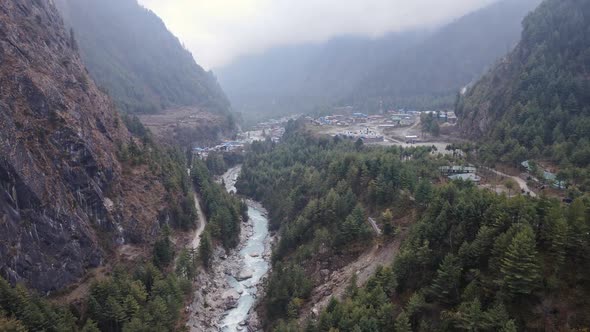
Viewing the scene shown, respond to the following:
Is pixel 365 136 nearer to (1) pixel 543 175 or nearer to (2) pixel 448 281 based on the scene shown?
(1) pixel 543 175

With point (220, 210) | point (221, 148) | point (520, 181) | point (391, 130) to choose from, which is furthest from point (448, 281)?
point (221, 148)

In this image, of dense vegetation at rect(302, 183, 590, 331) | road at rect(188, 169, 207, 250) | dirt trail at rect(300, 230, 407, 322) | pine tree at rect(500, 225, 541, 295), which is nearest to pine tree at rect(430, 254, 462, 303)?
dense vegetation at rect(302, 183, 590, 331)

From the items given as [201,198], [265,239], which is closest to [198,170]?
[201,198]

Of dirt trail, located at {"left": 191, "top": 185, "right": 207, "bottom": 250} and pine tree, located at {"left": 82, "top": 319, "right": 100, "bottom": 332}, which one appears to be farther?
dirt trail, located at {"left": 191, "top": 185, "right": 207, "bottom": 250}

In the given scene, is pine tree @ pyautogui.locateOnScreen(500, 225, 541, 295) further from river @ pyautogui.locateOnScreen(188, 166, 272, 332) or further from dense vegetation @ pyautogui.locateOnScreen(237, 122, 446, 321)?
river @ pyautogui.locateOnScreen(188, 166, 272, 332)

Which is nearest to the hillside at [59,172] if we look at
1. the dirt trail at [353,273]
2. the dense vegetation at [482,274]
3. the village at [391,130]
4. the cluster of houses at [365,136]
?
the dirt trail at [353,273]

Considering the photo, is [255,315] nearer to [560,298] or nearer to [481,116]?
[560,298]

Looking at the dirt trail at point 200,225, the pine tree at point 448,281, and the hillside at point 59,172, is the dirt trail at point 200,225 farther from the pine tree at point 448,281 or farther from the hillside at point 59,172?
the pine tree at point 448,281
